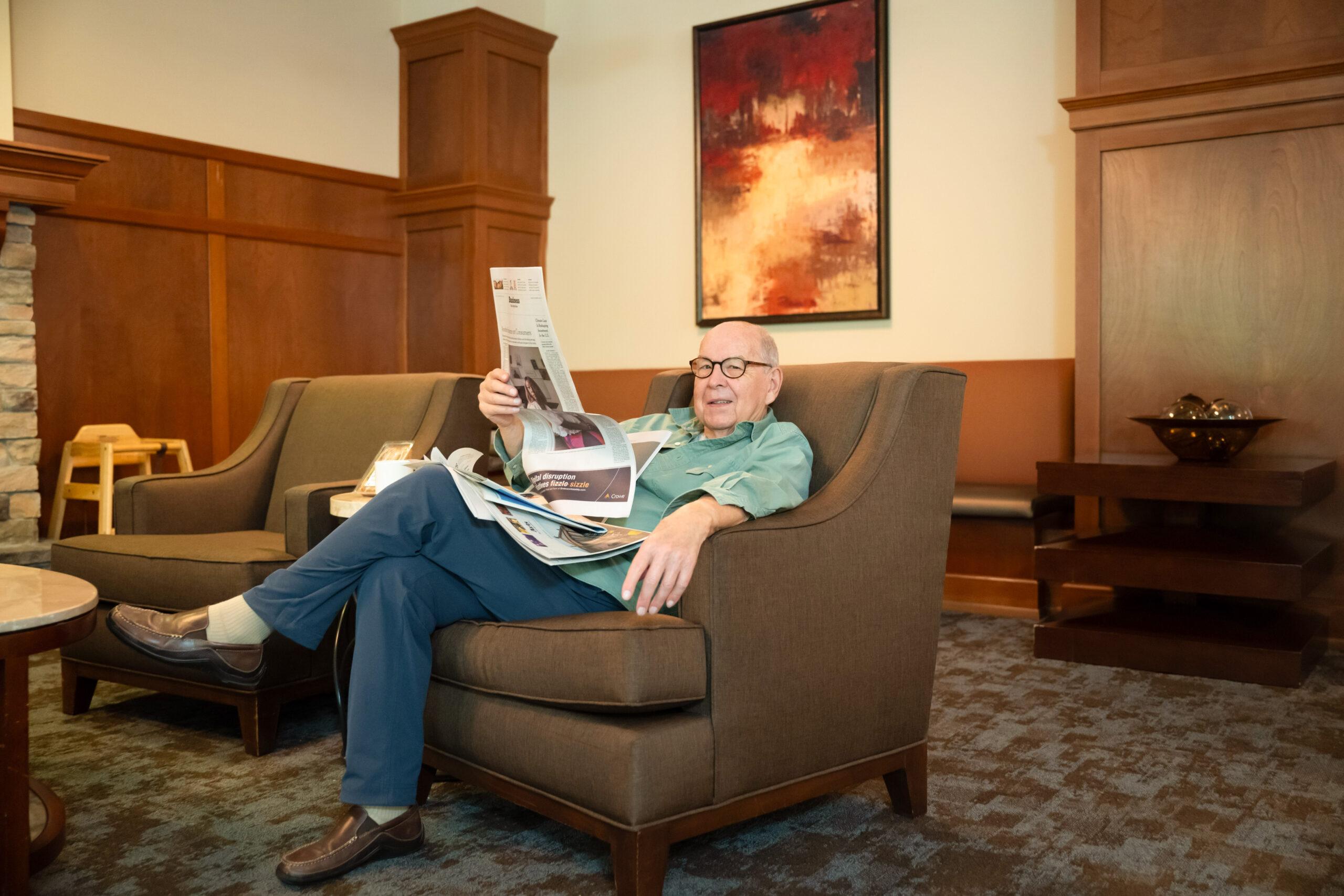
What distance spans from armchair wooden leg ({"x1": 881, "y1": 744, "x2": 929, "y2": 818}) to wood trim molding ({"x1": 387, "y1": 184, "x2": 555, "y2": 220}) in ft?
14.9

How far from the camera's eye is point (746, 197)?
541cm

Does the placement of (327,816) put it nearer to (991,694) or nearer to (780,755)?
(780,755)

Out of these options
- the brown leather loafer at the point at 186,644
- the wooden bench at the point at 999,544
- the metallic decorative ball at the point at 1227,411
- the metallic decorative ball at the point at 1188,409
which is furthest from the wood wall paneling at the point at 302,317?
the metallic decorative ball at the point at 1227,411

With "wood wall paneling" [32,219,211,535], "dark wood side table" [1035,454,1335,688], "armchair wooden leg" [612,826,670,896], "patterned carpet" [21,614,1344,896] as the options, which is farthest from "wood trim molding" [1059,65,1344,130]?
"wood wall paneling" [32,219,211,535]

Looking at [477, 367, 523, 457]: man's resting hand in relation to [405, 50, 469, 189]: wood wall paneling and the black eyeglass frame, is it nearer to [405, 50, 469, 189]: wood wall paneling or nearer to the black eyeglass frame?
the black eyeglass frame

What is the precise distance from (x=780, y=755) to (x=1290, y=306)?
2762 millimetres

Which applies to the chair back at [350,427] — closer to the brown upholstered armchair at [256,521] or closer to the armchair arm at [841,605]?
the brown upholstered armchair at [256,521]

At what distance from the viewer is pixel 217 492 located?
3.18 meters

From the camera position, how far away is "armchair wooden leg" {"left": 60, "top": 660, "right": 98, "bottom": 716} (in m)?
2.78

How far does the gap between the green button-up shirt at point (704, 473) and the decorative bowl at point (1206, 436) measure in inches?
71.5

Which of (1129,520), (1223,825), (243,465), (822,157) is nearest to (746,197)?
(822,157)

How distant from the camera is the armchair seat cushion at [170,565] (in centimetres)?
249

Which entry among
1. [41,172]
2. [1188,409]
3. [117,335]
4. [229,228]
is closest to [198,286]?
[229,228]

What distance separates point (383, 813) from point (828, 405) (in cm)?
111
